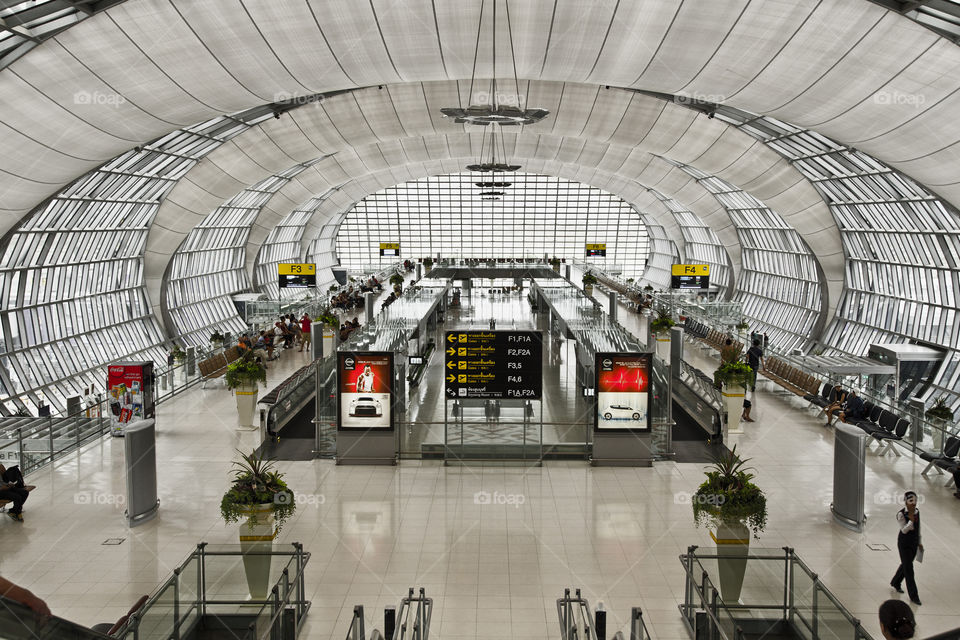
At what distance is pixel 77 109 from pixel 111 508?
49.3ft

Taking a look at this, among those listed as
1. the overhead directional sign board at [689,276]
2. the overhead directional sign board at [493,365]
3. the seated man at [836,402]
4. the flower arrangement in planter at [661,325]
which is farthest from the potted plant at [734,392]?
the overhead directional sign board at [689,276]

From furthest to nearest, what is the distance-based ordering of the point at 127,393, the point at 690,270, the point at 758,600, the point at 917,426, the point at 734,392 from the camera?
1. the point at 690,270
2. the point at 734,392
3. the point at 127,393
4. the point at 917,426
5. the point at 758,600

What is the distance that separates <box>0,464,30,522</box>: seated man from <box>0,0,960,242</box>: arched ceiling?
12610 mm

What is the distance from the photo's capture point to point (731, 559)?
8.44 metres

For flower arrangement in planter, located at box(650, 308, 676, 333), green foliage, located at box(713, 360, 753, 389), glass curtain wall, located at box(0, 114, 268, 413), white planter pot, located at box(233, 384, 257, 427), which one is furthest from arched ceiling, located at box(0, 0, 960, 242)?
white planter pot, located at box(233, 384, 257, 427)

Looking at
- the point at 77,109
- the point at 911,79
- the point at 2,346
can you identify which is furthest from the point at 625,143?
the point at 2,346

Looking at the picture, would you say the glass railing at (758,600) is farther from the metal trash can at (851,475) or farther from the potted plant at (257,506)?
the potted plant at (257,506)

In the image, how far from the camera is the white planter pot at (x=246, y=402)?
17.5 metres

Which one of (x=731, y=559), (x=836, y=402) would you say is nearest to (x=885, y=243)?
(x=836, y=402)

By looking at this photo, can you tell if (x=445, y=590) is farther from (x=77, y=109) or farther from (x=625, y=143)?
(x=625, y=143)

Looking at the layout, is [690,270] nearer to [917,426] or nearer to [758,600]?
[917,426]

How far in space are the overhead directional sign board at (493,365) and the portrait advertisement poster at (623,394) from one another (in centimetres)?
124

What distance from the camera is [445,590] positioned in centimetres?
938

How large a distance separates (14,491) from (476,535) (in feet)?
22.9
